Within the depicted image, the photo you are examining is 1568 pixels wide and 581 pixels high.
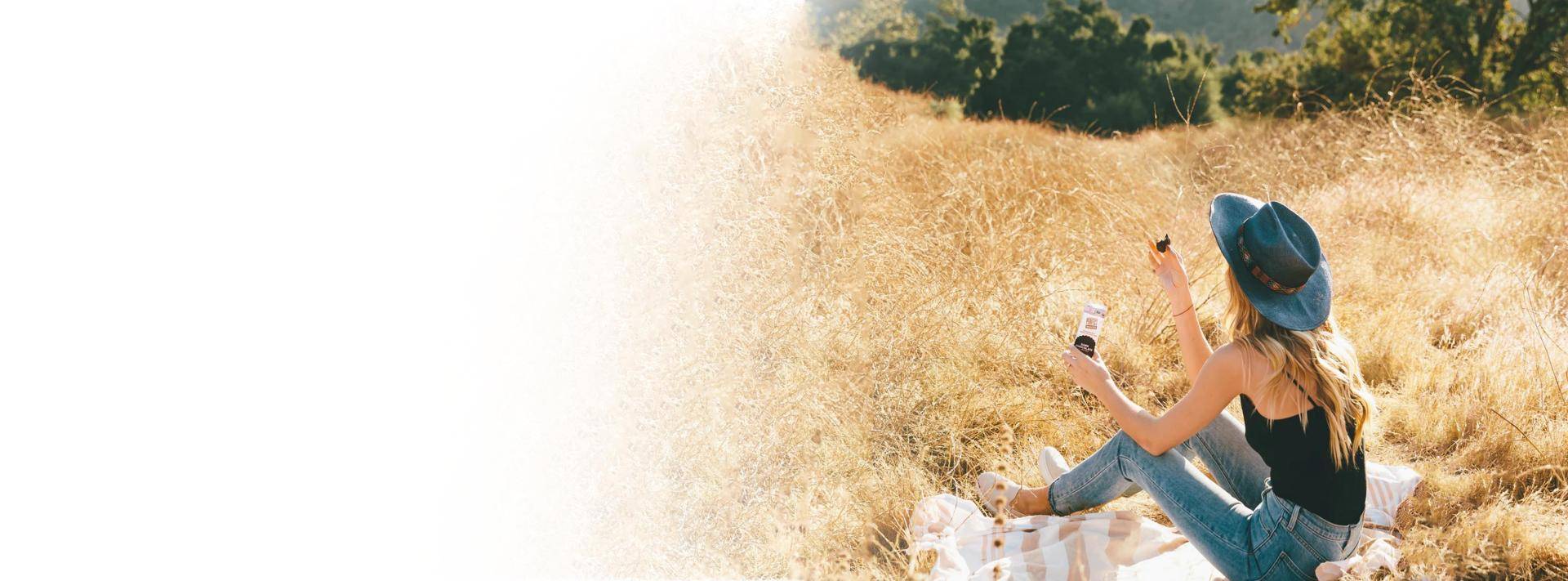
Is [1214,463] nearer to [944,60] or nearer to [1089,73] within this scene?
[944,60]

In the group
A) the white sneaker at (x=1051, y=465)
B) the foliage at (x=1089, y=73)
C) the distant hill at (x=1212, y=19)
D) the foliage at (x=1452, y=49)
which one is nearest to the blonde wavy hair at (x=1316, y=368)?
the white sneaker at (x=1051, y=465)

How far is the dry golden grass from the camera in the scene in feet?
8.50

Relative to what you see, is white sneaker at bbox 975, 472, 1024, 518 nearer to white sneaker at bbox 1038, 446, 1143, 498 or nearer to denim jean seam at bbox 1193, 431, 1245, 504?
white sneaker at bbox 1038, 446, 1143, 498

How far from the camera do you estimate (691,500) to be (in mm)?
2678

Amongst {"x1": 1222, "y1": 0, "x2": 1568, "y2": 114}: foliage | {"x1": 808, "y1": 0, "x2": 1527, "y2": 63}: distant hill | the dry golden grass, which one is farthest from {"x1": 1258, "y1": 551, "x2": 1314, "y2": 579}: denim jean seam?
{"x1": 808, "y1": 0, "x2": 1527, "y2": 63}: distant hill

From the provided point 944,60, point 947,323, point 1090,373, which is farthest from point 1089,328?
point 944,60

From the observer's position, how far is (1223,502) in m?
2.17

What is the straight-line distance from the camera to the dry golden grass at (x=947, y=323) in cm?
259

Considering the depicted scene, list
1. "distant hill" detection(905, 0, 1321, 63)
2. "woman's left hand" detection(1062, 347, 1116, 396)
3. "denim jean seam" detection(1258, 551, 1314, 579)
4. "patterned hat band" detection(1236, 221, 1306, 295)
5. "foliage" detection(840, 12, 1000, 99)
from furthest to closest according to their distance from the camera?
1. "distant hill" detection(905, 0, 1321, 63)
2. "foliage" detection(840, 12, 1000, 99)
3. "woman's left hand" detection(1062, 347, 1116, 396)
4. "denim jean seam" detection(1258, 551, 1314, 579)
5. "patterned hat band" detection(1236, 221, 1306, 295)

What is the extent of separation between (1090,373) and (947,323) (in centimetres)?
136

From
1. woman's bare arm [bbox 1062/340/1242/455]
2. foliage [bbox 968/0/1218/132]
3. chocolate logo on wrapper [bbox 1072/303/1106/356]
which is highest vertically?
chocolate logo on wrapper [bbox 1072/303/1106/356]

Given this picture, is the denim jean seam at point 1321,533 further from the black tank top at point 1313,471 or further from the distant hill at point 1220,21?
the distant hill at point 1220,21

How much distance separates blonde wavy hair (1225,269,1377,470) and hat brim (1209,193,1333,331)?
0.09ft

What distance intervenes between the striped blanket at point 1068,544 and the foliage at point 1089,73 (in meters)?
16.2
